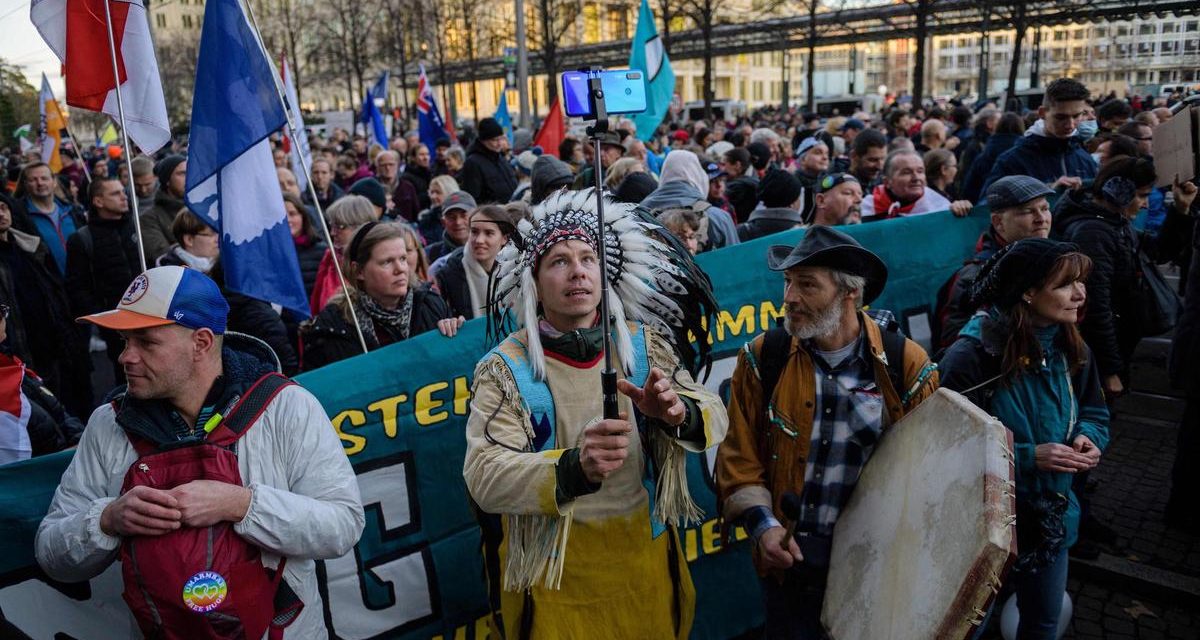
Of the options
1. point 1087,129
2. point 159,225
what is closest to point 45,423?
point 159,225

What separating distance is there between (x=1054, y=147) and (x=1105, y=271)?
204 cm

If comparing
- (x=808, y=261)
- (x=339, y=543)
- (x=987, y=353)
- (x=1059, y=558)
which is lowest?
(x=1059, y=558)

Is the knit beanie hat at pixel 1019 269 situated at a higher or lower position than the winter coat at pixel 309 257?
higher

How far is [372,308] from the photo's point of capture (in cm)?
375

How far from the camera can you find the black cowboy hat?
8.27ft

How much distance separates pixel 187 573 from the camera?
2.03 meters

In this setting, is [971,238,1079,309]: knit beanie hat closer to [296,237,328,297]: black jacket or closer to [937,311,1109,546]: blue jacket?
[937,311,1109,546]: blue jacket

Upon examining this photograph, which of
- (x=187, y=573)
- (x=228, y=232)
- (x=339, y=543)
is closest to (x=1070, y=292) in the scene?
(x=339, y=543)

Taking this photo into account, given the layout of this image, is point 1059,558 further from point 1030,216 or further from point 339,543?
point 339,543

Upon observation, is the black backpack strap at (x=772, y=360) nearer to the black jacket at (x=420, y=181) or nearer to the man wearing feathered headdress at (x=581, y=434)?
the man wearing feathered headdress at (x=581, y=434)

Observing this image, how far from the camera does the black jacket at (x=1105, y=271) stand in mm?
3885

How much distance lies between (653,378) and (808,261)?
824mm

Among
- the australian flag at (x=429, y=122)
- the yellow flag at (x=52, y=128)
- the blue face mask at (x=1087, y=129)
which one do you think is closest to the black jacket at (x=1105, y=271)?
the blue face mask at (x=1087, y=129)

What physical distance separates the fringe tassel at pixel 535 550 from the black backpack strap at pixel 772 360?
2.63 feet
